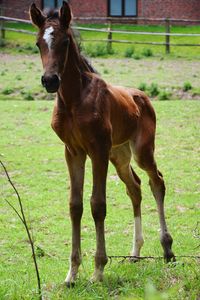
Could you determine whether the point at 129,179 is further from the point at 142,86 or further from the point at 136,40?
the point at 136,40

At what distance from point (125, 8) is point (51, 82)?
33.1 meters

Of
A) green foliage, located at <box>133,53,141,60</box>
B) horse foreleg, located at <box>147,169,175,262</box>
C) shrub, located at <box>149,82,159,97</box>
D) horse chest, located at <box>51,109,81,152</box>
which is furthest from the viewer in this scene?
green foliage, located at <box>133,53,141,60</box>

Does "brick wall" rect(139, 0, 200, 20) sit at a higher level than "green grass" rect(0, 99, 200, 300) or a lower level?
lower

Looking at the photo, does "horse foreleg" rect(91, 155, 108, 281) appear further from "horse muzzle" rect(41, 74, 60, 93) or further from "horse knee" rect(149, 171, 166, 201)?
"horse knee" rect(149, 171, 166, 201)

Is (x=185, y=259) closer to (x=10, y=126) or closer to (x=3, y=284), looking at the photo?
(x=3, y=284)

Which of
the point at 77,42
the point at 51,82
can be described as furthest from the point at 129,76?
the point at 51,82

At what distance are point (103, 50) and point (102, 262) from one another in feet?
62.2

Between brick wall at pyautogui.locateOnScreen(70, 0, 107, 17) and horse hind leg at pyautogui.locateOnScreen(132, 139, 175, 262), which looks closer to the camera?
horse hind leg at pyautogui.locateOnScreen(132, 139, 175, 262)

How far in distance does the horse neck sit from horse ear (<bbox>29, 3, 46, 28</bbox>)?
0.34 metres

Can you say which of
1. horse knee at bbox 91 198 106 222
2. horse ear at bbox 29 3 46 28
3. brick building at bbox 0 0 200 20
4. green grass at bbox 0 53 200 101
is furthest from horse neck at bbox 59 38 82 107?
brick building at bbox 0 0 200 20

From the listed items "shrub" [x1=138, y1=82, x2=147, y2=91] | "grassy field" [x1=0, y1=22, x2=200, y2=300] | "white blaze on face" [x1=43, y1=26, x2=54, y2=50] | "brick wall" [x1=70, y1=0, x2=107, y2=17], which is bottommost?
"brick wall" [x1=70, y1=0, x2=107, y2=17]

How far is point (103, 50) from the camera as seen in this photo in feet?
77.5

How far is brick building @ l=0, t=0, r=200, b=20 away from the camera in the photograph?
35625 mm

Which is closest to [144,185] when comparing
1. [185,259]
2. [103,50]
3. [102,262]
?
[185,259]
